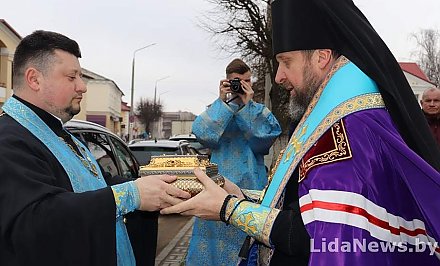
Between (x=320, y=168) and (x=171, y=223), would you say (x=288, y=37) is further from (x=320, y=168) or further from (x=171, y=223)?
(x=171, y=223)

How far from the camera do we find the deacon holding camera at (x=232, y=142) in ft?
11.8

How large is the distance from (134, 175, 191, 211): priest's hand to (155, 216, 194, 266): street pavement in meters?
5.17

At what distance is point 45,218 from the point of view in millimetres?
1968

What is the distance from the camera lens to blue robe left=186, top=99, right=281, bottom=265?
359cm

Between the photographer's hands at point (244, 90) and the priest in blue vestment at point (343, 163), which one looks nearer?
the priest in blue vestment at point (343, 163)

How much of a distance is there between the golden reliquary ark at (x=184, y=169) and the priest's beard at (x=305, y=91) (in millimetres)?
556

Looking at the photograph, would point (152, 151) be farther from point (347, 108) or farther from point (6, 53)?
point (6, 53)

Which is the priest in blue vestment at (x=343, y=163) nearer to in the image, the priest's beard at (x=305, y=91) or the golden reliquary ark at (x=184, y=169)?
the priest's beard at (x=305, y=91)

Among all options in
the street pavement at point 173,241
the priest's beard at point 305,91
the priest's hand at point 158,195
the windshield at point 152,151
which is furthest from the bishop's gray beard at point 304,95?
the windshield at point 152,151

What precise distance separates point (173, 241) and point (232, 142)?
5466 mm

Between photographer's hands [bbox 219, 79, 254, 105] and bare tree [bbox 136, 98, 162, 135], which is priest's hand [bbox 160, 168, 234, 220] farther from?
bare tree [bbox 136, 98, 162, 135]

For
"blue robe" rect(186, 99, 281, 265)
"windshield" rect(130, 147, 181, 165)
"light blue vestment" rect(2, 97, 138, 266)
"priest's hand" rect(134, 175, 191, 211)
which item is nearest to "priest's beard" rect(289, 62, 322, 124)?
"priest's hand" rect(134, 175, 191, 211)

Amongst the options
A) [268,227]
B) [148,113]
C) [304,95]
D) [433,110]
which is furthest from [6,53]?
[148,113]

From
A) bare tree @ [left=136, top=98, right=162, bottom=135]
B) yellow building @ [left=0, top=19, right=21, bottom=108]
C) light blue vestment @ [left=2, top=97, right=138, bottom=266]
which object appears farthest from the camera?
bare tree @ [left=136, top=98, right=162, bottom=135]
